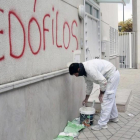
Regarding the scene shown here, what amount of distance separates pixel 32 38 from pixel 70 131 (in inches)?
79.9

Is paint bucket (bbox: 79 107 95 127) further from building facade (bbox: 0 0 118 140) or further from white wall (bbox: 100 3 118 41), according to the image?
white wall (bbox: 100 3 118 41)

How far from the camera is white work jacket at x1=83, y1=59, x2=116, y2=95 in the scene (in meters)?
4.31

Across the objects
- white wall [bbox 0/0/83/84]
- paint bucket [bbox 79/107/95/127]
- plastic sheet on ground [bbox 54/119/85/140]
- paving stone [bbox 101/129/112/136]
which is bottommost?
paving stone [bbox 101/129/112/136]

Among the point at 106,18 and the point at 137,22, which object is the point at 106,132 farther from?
the point at 137,22

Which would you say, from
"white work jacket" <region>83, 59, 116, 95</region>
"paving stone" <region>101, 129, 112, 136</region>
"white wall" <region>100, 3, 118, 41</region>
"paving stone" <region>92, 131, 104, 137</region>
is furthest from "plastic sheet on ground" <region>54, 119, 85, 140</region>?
"white wall" <region>100, 3, 118, 41</region>

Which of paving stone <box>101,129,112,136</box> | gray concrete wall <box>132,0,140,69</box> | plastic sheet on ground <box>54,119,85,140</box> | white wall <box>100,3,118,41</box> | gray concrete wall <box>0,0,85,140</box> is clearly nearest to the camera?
gray concrete wall <box>0,0,85,140</box>

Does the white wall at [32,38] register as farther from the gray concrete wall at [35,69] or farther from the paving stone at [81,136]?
the paving stone at [81,136]

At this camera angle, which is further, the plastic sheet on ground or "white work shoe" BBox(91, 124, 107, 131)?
"white work shoe" BBox(91, 124, 107, 131)

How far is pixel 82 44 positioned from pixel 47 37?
203 centimetres

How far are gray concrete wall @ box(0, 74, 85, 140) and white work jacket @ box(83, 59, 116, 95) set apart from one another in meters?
0.54

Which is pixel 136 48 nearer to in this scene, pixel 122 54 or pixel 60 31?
pixel 122 54

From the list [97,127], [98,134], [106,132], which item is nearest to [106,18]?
[97,127]

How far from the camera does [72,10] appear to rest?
5.20 m

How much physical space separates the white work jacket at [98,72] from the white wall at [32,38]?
1.89 feet
